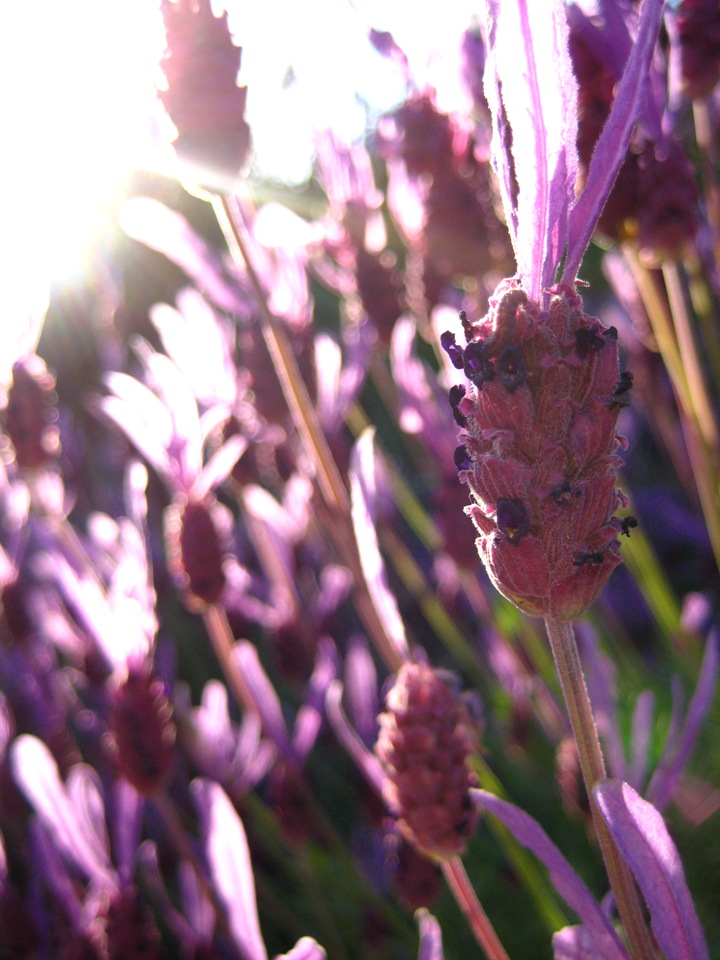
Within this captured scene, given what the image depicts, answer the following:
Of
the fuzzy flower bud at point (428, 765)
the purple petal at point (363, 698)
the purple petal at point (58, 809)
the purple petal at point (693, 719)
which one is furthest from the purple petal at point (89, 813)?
the purple petal at point (693, 719)

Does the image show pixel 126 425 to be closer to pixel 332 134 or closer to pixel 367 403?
pixel 332 134

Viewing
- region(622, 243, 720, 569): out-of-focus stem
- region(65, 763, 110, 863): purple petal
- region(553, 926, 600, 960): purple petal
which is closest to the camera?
region(553, 926, 600, 960): purple petal

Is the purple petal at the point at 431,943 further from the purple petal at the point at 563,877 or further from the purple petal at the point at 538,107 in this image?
the purple petal at the point at 538,107

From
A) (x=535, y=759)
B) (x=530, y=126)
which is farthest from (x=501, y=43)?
(x=535, y=759)

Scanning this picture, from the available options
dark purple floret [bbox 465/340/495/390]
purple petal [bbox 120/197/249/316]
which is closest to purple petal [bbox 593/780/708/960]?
dark purple floret [bbox 465/340/495/390]

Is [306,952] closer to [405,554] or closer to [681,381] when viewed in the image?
[681,381]

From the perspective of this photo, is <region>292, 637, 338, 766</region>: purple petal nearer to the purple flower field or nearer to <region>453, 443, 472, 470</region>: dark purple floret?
the purple flower field

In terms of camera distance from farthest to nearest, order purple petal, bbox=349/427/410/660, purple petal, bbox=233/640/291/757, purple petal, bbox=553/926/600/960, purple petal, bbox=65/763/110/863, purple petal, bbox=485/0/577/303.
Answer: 1. purple petal, bbox=233/640/291/757
2. purple petal, bbox=65/763/110/863
3. purple petal, bbox=349/427/410/660
4. purple petal, bbox=553/926/600/960
5. purple petal, bbox=485/0/577/303

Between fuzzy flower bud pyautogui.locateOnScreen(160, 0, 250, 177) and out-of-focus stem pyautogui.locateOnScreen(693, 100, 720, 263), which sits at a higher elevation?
fuzzy flower bud pyautogui.locateOnScreen(160, 0, 250, 177)

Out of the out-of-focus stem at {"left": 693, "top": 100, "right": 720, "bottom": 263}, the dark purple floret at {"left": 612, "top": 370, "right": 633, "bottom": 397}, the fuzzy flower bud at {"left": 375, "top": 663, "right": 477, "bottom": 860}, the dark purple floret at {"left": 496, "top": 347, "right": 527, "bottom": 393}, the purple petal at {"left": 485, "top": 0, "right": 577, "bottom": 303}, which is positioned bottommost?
the fuzzy flower bud at {"left": 375, "top": 663, "right": 477, "bottom": 860}
